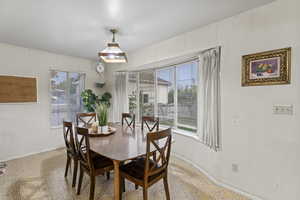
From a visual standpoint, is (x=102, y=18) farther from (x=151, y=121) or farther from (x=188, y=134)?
(x=188, y=134)

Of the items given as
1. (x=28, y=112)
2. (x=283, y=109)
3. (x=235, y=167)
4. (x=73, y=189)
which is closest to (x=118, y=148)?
(x=73, y=189)

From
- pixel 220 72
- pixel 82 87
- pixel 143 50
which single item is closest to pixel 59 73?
pixel 82 87

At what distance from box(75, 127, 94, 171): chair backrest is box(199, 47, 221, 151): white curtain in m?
1.82

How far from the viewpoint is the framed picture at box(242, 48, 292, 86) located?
1809mm

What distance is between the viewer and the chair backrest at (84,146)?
6.08 ft

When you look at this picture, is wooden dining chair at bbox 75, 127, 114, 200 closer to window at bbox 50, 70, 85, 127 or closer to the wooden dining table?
the wooden dining table

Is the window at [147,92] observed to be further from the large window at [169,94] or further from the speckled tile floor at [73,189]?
the speckled tile floor at [73,189]

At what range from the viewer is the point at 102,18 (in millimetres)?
2262

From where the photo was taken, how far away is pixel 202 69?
8.88ft

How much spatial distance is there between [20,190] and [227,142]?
123 inches

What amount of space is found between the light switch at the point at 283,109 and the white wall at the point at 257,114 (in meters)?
0.04

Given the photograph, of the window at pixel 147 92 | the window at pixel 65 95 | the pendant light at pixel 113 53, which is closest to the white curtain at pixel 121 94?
the window at pixel 147 92

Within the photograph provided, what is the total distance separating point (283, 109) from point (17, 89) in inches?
188

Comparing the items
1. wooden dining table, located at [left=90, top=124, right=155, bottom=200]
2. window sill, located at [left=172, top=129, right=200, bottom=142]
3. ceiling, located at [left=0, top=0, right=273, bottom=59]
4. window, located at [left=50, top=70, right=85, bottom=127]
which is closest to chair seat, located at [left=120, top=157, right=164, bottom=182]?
wooden dining table, located at [left=90, top=124, right=155, bottom=200]
